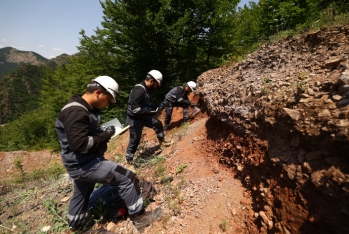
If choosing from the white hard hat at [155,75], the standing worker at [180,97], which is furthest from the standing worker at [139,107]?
the standing worker at [180,97]

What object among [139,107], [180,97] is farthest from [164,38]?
[139,107]

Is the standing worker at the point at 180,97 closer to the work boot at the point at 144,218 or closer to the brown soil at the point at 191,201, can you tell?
the brown soil at the point at 191,201

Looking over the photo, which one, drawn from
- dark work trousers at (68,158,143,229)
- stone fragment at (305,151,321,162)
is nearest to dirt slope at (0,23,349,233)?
stone fragment at (305,151,321,162)

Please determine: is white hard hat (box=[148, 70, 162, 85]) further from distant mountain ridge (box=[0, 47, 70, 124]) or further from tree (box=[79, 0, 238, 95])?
distant mountain ridge (box=[0, 47, 70, 124])

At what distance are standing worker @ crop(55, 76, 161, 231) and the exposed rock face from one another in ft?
5.09

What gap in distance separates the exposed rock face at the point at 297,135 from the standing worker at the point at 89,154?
1550 mm

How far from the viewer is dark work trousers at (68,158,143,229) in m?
2.54

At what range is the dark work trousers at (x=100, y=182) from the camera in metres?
2.54

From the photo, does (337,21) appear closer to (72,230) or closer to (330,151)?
(330,151)

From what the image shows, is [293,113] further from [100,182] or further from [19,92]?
[19,92]

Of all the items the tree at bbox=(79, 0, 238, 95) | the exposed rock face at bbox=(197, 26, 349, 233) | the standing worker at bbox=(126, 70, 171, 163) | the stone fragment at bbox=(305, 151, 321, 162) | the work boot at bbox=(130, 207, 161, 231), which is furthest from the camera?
the tree at bbox=(79, 0, 238, 95)

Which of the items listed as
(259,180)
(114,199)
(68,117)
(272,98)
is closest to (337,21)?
(272,98)

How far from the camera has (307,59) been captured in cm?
294

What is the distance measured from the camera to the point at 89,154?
2.54 metres
